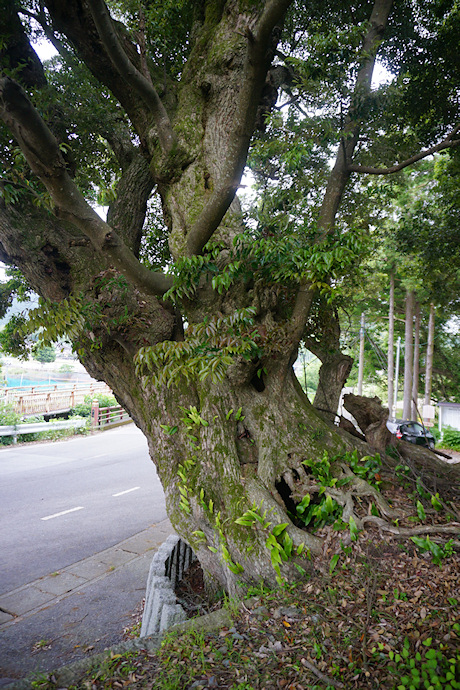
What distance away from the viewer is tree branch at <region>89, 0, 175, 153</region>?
3.44 meters

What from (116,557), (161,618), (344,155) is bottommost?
(116,557)

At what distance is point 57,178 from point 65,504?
7733 millimetres

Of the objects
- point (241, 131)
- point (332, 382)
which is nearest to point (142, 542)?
point (332, 382)

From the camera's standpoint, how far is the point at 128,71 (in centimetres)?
384

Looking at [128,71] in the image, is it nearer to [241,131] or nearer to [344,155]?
[241,131]

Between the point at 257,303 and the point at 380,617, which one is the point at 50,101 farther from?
the point at 380,617

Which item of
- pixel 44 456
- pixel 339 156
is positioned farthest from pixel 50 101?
pixel 44 456

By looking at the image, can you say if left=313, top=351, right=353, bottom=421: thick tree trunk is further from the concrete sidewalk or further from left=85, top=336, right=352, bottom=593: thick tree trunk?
the concrete sidewalk

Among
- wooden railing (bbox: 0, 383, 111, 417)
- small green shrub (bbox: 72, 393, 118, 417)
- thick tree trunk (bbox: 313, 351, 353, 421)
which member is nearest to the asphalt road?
wooden railing (bbox: 0, 383, 111, 417)

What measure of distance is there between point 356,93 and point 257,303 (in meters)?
2.47

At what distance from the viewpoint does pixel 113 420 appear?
21.4 meters

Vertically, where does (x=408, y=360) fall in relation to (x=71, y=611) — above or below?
above

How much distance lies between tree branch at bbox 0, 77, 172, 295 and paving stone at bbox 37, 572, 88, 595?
4.18 metres

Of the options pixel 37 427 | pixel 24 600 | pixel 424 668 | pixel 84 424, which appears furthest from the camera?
pixel 84 424
